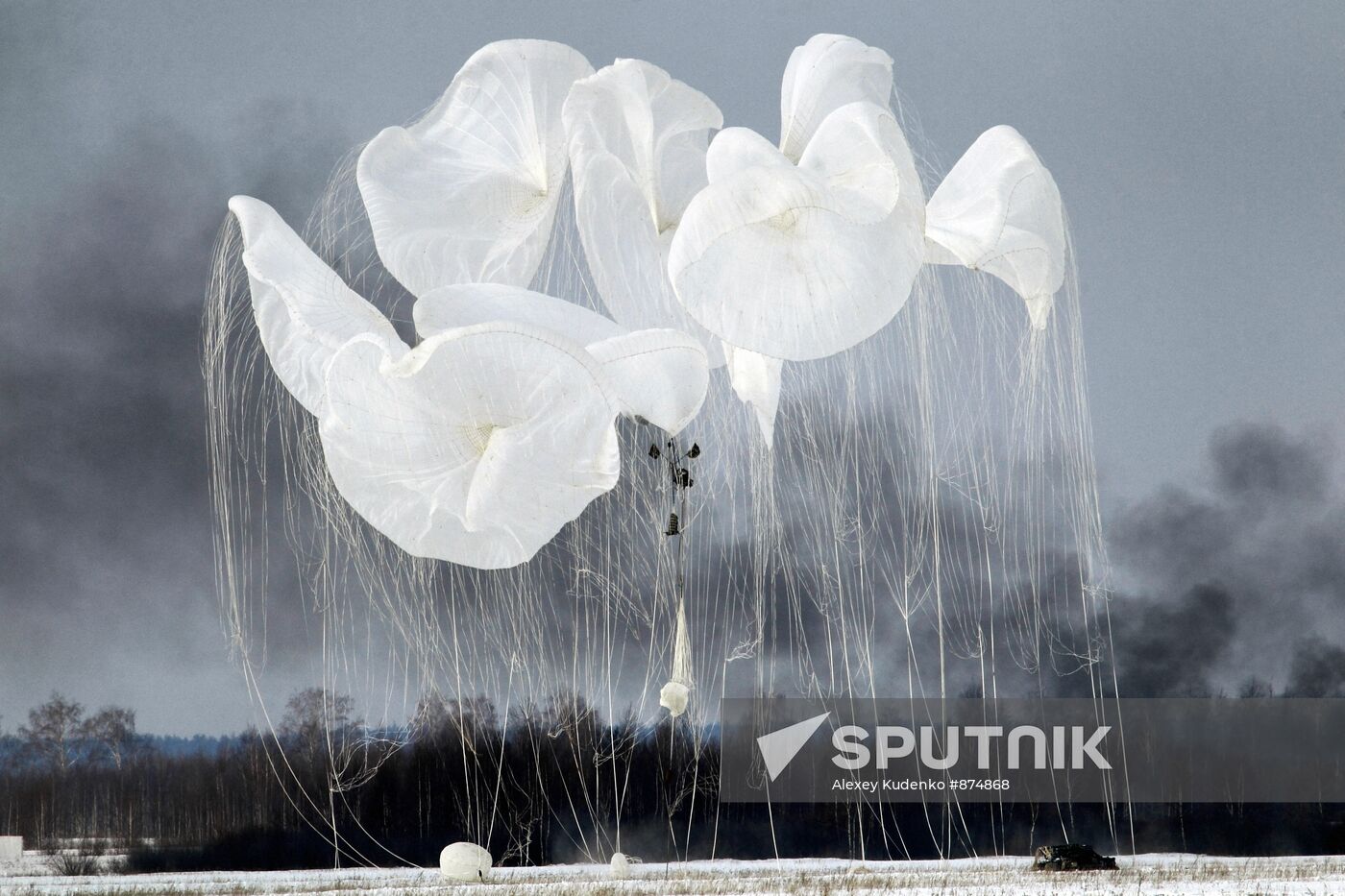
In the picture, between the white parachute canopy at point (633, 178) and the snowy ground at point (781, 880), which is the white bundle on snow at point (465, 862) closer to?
the snowy ground at point (781, 880)

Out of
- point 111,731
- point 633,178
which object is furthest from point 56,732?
point 633,178

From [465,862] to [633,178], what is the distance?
423 inches

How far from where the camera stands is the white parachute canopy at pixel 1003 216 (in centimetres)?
1104

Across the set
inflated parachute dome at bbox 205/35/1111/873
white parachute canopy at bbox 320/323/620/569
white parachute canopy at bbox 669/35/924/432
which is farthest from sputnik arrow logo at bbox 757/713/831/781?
white parachute canopy at bbox 669/35/924/432

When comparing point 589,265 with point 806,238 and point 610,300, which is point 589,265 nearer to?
point 610,300

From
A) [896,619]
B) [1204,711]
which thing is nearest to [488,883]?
[896,619]

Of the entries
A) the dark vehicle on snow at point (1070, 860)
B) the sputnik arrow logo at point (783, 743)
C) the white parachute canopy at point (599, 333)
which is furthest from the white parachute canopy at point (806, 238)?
the sputnik arrow logo at point (783, 743)

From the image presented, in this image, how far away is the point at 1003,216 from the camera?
35.7ft

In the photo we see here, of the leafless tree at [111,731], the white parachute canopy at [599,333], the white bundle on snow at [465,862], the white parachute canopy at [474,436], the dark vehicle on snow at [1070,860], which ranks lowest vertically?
the dark vehicle on snow at [1070,860]

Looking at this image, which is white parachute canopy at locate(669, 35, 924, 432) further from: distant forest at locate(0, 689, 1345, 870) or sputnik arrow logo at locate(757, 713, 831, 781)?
sputnik arrow logo at locate(757, 713, 831, 781)

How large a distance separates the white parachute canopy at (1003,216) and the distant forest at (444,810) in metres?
17.0

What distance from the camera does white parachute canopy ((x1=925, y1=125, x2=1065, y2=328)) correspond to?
11.0 m

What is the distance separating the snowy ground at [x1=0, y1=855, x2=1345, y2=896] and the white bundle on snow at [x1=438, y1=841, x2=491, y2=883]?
0.22m

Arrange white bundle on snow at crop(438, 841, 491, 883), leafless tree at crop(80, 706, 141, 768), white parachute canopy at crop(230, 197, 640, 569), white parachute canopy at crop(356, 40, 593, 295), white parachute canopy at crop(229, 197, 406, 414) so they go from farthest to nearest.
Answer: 1. leafless tree at crop(80, 706, 141, 768)
2. white bundle on snow at crop(438, 841, 491, 883)
3. white parachute canopy at crop(356, 40, 593, 295)
4. white parachute canopy at crop(229, 197, 406, 414)
5. white parachute canopy at crop(230, 197, 640, 569)
